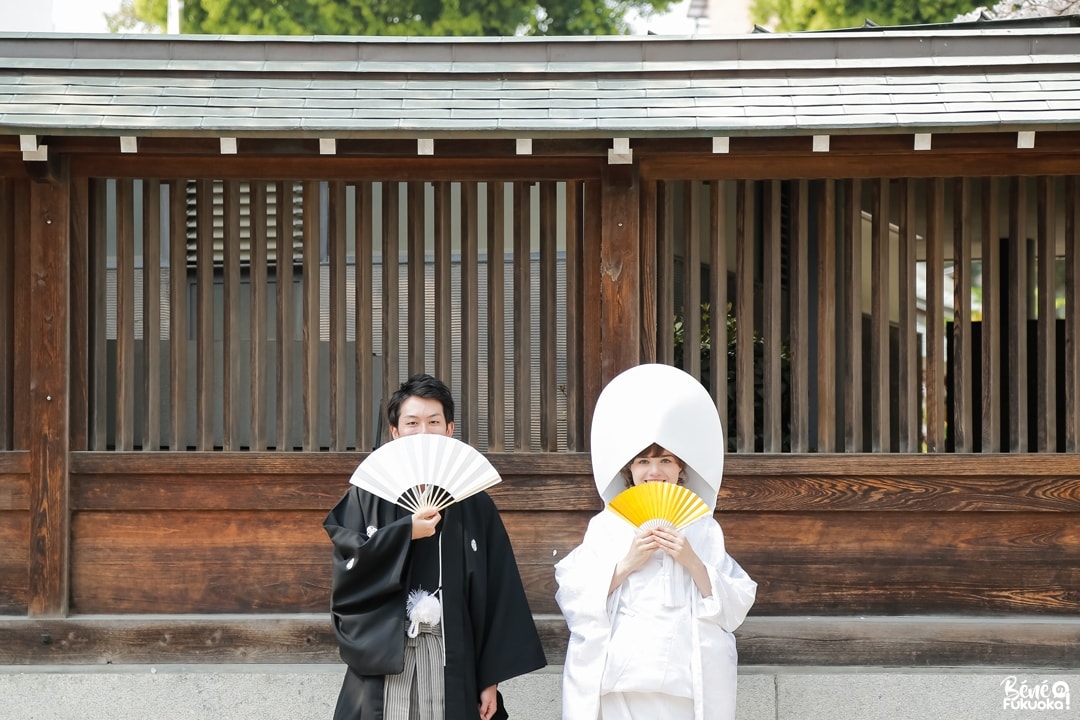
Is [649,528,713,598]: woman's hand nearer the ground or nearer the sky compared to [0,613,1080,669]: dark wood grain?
nearer the sky

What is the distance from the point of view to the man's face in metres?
4.18

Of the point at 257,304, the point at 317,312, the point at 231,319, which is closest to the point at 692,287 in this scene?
the point at 317,312

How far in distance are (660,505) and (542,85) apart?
2431mm

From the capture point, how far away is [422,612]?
4.07m

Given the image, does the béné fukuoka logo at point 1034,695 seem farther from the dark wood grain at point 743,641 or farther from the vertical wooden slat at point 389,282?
the vertical wooden slat at point 389,282

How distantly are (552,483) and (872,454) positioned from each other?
156cm

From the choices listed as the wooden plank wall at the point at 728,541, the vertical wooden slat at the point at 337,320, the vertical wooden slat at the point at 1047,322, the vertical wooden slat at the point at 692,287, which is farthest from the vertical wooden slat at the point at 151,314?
the vertical wooden slat at the point at 1047,322

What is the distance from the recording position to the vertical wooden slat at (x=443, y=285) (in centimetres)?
555

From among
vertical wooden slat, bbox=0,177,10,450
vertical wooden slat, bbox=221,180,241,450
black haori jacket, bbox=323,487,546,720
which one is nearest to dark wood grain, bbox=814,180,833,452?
black haori jacket, bbox=323,487,546,720

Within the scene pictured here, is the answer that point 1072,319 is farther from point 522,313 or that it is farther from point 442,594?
point 442,594

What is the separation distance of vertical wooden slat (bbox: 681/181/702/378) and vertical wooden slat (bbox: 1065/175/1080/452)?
1790mm

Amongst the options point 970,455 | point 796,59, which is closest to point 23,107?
point 796,59

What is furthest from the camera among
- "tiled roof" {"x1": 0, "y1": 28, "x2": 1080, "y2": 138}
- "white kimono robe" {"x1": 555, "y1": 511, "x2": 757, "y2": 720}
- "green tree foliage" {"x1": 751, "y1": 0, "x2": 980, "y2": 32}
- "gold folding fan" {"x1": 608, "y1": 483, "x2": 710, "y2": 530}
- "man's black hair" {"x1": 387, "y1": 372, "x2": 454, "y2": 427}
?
"green tree foliage" {"x1": 751, "y1": 0, "x2": 980, "y2": 32}

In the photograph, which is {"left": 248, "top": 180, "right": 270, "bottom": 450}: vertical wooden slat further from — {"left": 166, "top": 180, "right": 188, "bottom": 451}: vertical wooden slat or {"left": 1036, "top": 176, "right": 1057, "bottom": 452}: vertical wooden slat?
{"left": 1036, "top": 176, "right": 1057, "bottom": 452}: vertical wooden slat
